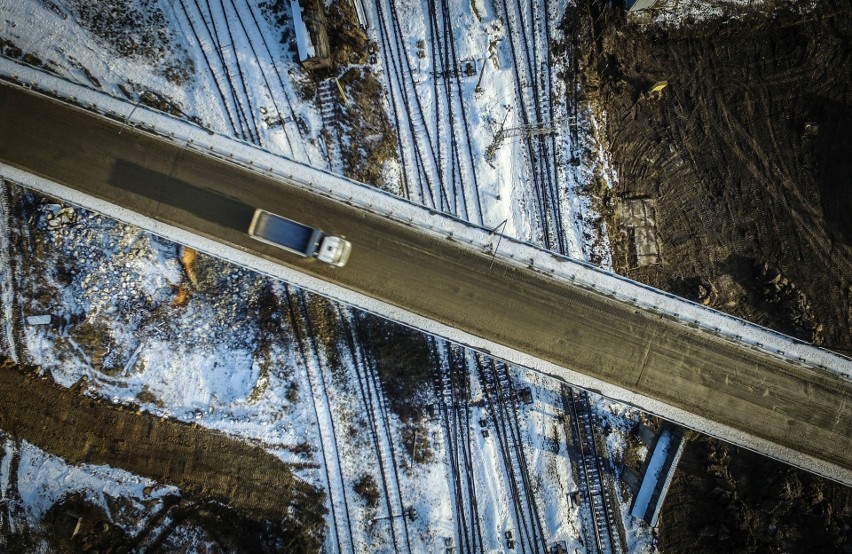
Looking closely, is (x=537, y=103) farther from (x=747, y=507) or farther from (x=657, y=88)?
(x=747, y=507)

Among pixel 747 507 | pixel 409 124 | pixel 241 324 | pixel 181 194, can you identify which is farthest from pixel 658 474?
pixel 181 194

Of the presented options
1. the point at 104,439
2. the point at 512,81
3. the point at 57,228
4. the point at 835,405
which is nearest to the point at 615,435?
the point at 835,405

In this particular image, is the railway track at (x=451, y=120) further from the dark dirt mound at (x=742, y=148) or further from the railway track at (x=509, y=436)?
the railway track at (x=509, y=436)

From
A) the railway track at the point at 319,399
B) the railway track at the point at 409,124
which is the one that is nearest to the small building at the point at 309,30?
the railway track at the point at 409,124

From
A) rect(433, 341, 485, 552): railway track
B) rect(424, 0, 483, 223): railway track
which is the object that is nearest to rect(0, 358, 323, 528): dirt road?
rect(433, 341, 485, 552): railway track

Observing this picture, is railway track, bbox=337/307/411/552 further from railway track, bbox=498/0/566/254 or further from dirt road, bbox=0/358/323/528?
railway track, bbox=498/0/566/254

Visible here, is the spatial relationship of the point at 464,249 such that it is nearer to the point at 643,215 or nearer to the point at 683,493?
the point at 643,215
